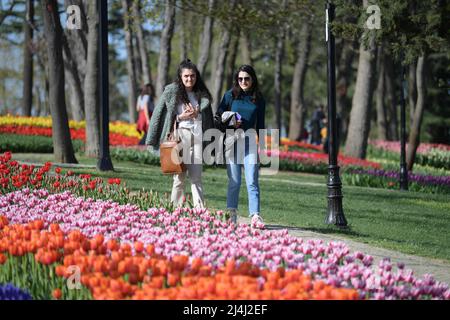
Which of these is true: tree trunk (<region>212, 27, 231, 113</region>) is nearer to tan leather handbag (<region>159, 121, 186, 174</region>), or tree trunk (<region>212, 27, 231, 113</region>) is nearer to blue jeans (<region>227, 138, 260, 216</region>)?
blue jeans (<region>227, 138, 260, 216</region>)

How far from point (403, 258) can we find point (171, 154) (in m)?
2.81

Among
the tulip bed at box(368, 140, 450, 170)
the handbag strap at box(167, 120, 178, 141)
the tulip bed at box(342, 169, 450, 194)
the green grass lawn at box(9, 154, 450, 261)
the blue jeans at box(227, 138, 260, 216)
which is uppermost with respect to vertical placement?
the handbag strap at box(167, 120, 178, 141)

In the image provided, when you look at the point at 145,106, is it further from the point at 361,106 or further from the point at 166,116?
the point at 166,116

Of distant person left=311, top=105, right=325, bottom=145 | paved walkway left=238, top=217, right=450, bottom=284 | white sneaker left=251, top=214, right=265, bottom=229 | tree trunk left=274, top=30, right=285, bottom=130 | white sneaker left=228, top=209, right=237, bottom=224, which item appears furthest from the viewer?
distant person left=311, top=105, right=325, bottom=145

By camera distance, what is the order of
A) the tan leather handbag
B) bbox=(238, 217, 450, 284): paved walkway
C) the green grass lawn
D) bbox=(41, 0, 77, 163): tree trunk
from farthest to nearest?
bbox=(41, 0, 77, 163): tree trunk < the green grass lawn < the tan leather handbag < bbox=(238, 217, 450, 284): paved walkway

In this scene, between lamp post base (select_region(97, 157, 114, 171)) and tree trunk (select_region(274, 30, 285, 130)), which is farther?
tree trunk (select_region(274, 30, 285, 130))

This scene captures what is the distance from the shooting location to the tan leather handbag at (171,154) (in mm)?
9695

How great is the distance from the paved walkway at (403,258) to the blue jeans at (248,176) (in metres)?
0.33

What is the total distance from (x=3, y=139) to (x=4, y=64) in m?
42.4

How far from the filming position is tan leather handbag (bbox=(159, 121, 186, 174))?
9695 millimetres

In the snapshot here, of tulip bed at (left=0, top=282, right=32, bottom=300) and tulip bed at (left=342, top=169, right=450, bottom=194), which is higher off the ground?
tulip bed at (left=0, top=282, right=32, bottom=300)

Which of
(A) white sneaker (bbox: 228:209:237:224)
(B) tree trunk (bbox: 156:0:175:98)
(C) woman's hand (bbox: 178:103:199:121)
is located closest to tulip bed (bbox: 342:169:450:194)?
(B) tree trunk (bbox: 156:0:175:98)

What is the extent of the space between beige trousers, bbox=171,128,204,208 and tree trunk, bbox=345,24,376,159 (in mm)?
15092

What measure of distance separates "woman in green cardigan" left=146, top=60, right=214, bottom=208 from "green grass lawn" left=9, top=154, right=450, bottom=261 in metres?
1.46
